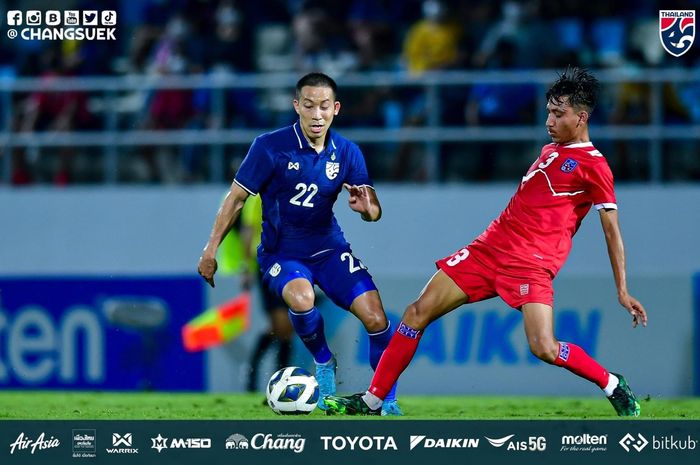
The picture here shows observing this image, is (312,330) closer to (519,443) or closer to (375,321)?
(375,321)

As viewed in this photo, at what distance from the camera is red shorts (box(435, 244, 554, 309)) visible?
27.6 feet

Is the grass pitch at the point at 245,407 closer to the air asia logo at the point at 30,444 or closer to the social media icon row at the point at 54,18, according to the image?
the air asia logo at the point at 30,444

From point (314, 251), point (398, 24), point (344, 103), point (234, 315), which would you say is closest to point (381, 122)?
point (344, 103)

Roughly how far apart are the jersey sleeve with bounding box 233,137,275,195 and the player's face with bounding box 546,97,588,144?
1812 millimetres

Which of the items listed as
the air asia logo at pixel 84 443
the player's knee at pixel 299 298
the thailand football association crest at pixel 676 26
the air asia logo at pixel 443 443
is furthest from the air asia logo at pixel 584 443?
the thailand football association crest at pixel 676 26

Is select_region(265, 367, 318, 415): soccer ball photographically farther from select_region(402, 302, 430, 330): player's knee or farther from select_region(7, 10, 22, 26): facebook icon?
select_region(7, 10, 22, 26): facebook icon

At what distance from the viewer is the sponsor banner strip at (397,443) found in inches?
294

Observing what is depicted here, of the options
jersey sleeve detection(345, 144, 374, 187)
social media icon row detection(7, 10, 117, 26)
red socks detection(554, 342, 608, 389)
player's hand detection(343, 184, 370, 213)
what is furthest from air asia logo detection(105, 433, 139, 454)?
social media icon row detection(7, 10, 117, 26)

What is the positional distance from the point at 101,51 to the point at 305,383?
648cm

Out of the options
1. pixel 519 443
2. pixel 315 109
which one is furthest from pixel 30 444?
pixel 315 109

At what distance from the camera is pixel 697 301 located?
12266mm

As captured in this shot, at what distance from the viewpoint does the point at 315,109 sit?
29.4 feet

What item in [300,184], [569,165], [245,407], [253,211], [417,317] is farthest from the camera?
[253,211]

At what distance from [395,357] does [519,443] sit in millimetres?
1333
